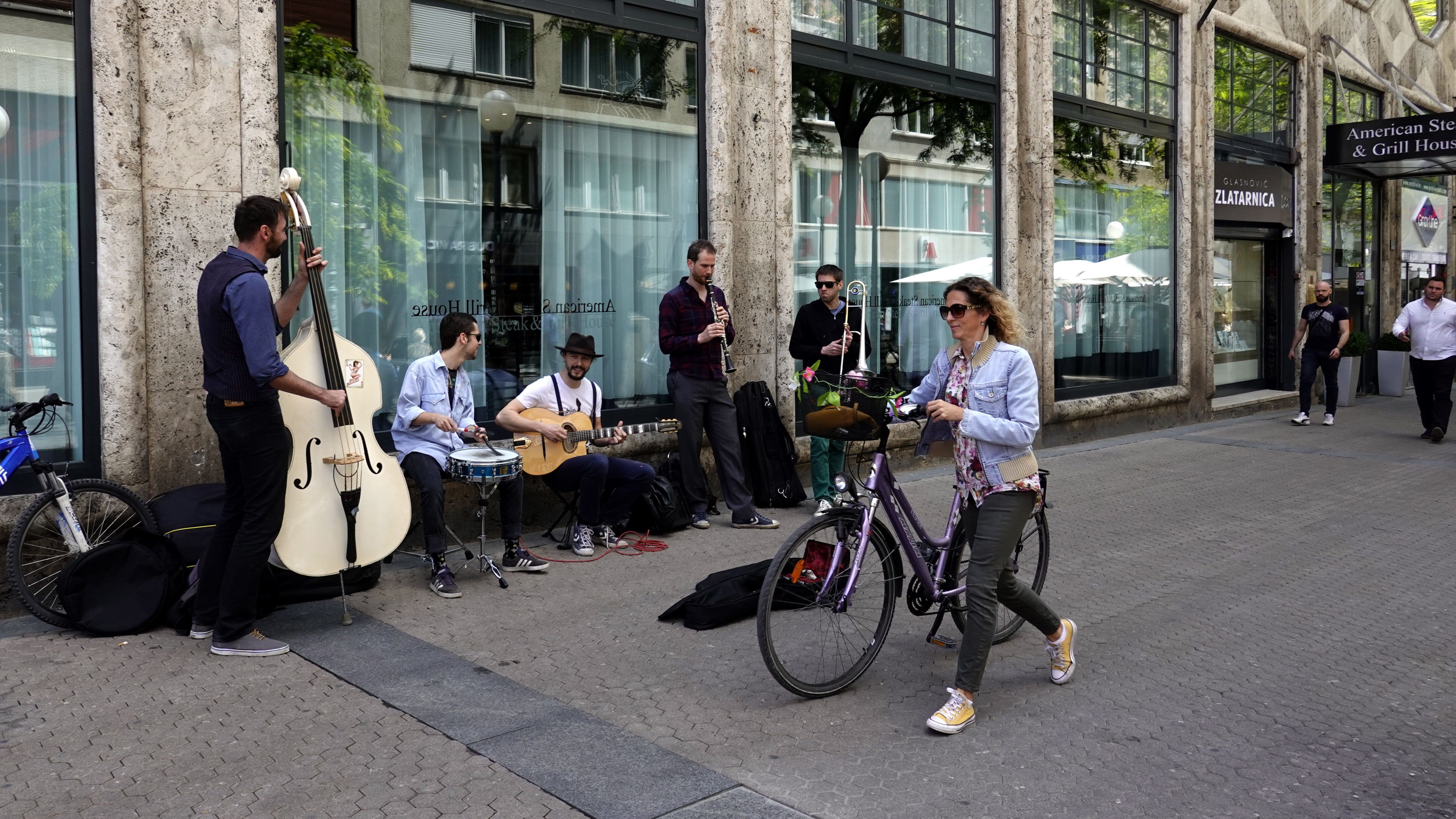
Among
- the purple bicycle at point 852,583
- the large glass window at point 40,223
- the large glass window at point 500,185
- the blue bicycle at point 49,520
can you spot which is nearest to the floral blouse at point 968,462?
the purple bicycle at point 852,583

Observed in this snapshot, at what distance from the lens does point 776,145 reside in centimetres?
988

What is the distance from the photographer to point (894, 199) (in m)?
11.7

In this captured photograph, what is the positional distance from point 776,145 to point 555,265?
2242 millimetres

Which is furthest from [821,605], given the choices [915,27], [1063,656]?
[915,27]

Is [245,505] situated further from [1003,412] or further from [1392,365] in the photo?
[1392,365]

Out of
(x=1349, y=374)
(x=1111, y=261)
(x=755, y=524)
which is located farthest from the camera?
(x=1349, y=374)

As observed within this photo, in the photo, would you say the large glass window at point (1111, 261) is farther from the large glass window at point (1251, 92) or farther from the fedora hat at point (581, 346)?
the fedora hat at point (581, 346)

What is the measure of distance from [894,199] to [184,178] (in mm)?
6906

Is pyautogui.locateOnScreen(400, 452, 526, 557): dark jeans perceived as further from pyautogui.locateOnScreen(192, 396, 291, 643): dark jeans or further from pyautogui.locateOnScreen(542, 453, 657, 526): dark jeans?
pyautogui.locateOnScreen(192, 396, 291, 643): dark jeans

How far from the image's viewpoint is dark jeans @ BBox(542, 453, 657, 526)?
7383 millimetres

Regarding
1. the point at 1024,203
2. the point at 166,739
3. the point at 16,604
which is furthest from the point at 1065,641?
the point at 1024,203

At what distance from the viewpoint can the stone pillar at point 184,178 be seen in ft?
20.9

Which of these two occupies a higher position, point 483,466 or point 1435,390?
point 1435,390

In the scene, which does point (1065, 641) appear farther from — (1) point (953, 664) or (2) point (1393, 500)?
(2) point (1393, 500)
